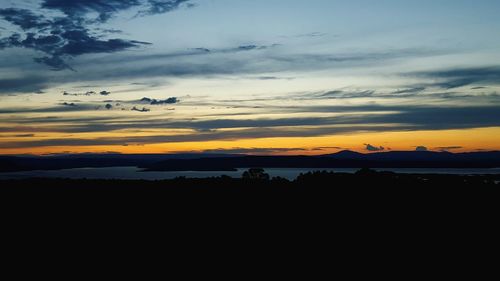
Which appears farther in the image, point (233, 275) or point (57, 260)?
point (57, 260)

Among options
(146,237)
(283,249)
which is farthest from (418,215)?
(146,237)

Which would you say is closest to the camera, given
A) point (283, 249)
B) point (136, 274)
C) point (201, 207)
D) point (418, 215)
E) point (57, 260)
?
point (136, 274)

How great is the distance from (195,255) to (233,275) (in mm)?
5543

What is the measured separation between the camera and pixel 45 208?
5294cm

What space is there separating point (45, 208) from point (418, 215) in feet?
127

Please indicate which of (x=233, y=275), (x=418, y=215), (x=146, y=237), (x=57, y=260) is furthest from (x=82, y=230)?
(x=418, y=215)

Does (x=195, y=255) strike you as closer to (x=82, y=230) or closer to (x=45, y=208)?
(x=82, y=230)

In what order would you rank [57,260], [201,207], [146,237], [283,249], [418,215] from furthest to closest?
[201,207] < [418,215] < [146,237] < [283,249] < [57,260]

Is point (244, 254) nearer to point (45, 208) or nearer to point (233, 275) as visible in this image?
point (233, 275)

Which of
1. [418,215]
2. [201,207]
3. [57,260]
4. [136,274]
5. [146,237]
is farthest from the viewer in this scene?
[201,207]

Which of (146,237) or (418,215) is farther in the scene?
(418,215)

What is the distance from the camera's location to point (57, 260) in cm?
2928

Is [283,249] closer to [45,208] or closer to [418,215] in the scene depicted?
[418,215]

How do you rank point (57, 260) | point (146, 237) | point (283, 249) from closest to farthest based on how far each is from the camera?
1. point (57, 260)
2. point (283, 249)
3. point (146, 237)
